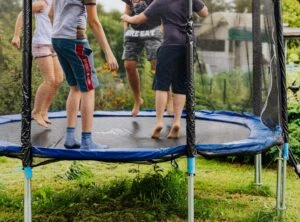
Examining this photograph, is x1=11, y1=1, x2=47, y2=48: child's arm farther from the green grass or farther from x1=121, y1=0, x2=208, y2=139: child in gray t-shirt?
the green grass

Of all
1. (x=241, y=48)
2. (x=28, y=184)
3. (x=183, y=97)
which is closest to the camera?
→ (x=28, y=184)

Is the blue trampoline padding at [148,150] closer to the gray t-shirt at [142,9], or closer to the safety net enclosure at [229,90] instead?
the safety net enclosure at [229,90]

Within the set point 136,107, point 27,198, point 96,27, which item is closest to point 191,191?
point 27,198

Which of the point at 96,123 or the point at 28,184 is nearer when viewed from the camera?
the point at 28,184

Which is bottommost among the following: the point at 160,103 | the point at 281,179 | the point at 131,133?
the point at 281,179

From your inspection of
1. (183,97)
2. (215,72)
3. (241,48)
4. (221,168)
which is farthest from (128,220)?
(221,168)

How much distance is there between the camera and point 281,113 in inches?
167

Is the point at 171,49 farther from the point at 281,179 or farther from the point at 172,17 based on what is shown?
the point at 281,179

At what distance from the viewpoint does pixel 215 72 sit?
4.04 metres

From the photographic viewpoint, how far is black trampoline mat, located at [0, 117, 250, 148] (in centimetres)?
392

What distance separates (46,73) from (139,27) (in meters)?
0.72

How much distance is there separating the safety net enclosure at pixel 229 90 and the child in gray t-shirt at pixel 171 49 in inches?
9.1

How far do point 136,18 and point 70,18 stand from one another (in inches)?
19.8

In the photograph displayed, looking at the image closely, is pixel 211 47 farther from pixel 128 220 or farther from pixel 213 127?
pixel 128 220
